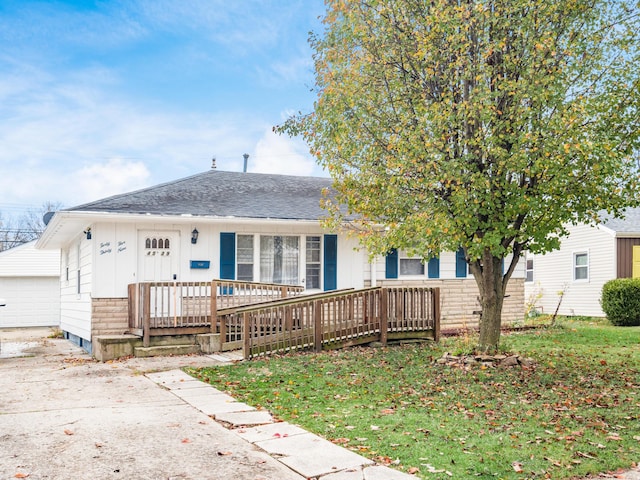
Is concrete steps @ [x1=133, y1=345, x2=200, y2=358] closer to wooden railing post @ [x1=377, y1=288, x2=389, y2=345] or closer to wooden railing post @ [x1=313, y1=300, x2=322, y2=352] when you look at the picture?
wooden railing post @ [x1=313, y1=300, x2=322, y2=352]

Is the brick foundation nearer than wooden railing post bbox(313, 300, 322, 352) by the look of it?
No

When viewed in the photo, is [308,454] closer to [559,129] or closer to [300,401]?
[300,401]

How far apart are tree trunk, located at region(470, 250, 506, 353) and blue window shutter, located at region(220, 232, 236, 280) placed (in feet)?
19.6

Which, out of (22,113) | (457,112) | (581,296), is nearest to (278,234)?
(457,112)

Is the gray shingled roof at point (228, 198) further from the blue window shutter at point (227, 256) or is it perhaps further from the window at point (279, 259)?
the window at point (279, 259)

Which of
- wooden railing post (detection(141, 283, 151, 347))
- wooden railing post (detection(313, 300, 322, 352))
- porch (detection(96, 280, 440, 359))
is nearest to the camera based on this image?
porch (detection(96, 280, 440, 359))

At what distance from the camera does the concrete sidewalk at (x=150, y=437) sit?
445 cm

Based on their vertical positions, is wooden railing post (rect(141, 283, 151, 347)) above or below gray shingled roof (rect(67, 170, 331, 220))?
below

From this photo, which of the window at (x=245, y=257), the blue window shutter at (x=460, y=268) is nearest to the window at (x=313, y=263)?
the window at (x=245, y=257)

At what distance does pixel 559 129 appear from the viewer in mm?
7992

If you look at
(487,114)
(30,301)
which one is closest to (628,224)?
(487,114)

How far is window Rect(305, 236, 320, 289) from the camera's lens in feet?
48.3

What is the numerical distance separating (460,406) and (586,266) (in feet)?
56.5

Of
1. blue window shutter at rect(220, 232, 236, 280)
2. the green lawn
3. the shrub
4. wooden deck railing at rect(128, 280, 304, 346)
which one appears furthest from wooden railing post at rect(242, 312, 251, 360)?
the shrub
